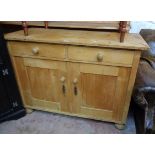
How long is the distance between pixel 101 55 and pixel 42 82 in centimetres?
59

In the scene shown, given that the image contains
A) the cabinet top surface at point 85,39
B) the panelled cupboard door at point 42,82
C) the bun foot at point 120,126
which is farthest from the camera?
the bun foot at point 120,126

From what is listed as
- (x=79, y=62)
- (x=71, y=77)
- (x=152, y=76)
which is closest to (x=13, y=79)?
(x=71, y=77)

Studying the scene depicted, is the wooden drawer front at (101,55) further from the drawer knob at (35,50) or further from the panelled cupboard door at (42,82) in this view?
the drawer knob at (35,50)

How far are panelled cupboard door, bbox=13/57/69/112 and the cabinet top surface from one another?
0.19 meters

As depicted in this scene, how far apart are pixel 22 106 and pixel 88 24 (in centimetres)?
101

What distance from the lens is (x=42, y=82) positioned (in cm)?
140

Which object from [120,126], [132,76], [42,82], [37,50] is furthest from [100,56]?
[120,126]

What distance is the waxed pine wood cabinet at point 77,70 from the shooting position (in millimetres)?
1106

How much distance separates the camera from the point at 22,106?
62.6 inches

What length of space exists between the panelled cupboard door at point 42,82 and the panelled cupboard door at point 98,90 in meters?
0.10

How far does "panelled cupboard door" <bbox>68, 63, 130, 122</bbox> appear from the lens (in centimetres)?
118

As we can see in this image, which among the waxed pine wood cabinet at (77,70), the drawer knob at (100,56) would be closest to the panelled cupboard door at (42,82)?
the waxed pine wood cabinet at (77,70)
